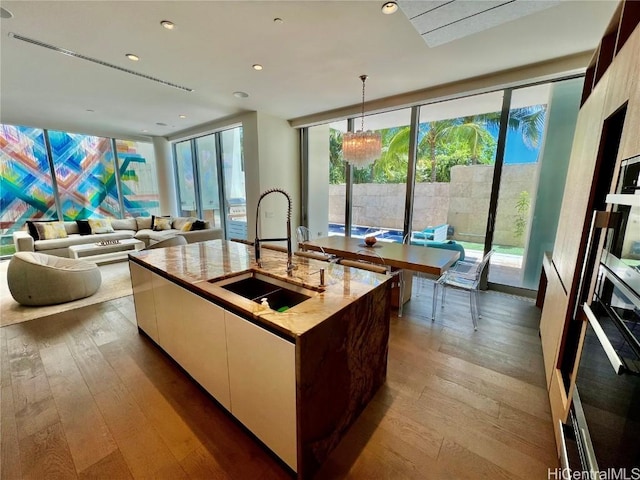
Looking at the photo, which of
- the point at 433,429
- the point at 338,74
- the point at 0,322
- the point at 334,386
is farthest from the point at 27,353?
→ the point at 338,74

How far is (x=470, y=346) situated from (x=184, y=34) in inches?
155

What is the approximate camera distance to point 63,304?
334 centimetres

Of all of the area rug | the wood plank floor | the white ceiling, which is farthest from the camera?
the area rug

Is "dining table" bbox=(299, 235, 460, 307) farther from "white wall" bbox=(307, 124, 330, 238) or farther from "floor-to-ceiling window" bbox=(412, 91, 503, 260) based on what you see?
"white wall" bbox=(307, 124, 330, 238)

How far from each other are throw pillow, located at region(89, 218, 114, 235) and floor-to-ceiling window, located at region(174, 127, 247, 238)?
194 cm

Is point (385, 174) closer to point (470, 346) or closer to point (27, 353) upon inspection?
point (470, 346)

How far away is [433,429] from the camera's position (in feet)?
5.32

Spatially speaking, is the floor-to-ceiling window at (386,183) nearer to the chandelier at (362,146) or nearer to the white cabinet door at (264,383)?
the chandelier at (362,146)

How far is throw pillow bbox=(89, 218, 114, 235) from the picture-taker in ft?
19.2

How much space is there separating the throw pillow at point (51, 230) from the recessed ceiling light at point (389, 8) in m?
7.00

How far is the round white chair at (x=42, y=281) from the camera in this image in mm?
3135

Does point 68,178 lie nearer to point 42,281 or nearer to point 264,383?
point 42,281

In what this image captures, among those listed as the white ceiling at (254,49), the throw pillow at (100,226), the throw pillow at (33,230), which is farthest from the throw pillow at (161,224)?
the white ceiling at (254,49)

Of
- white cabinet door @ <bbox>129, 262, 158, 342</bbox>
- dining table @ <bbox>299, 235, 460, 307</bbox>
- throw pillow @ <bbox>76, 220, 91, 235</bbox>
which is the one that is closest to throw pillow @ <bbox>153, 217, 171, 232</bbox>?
throw pillow @ <bbox>76, 220, 91, 235</bbox>
